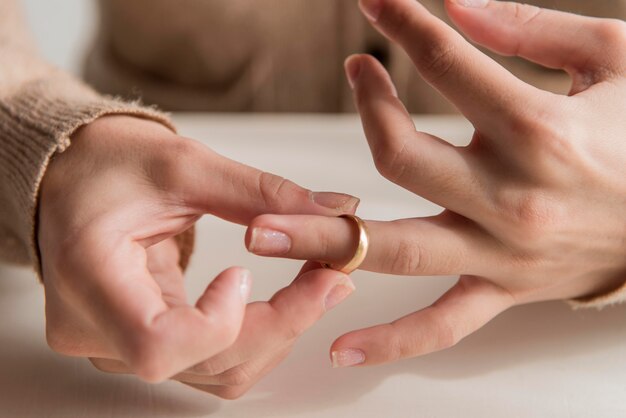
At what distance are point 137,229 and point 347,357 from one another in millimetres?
151

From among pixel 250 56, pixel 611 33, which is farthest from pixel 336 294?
pixel 250 56

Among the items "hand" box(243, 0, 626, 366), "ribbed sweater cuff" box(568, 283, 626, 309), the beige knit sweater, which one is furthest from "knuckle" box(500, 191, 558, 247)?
the beige knit sweater

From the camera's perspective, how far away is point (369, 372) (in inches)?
19.8

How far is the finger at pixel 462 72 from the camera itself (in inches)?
17.1

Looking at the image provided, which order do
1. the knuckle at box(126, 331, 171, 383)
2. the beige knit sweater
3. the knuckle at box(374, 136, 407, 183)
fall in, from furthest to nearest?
the beige knit sweater
the knuckle at box(374, 136, 407, 183)
the knuckle at box(126, 331, 171, 383)

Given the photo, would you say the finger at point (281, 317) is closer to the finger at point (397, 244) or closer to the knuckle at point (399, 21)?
the finger at point (397, 244)

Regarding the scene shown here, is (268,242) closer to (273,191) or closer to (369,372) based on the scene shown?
(273,191)

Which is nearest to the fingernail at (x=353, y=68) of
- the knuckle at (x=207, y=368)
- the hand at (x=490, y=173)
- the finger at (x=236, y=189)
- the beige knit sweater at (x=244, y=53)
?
the hand at (x=490, y=173)

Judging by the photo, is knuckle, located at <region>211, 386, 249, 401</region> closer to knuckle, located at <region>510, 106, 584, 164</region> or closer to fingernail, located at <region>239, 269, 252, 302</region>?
fingernail, located at <region>239, 269, 252, 302</region>

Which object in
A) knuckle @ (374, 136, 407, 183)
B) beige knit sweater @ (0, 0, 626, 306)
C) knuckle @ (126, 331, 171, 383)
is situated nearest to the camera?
knuckle @ (126, 331, 171, 383)

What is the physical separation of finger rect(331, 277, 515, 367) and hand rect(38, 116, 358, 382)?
0.09 metres

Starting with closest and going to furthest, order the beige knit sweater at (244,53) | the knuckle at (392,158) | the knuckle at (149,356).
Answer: the knuckle at (149,356), the knuckle at (392,158), the beige knit sweater at (244,53)

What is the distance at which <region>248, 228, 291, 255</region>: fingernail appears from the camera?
0.41 meters

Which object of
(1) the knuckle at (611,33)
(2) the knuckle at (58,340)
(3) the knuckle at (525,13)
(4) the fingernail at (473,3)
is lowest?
(2) the knuckle at (58,340)
